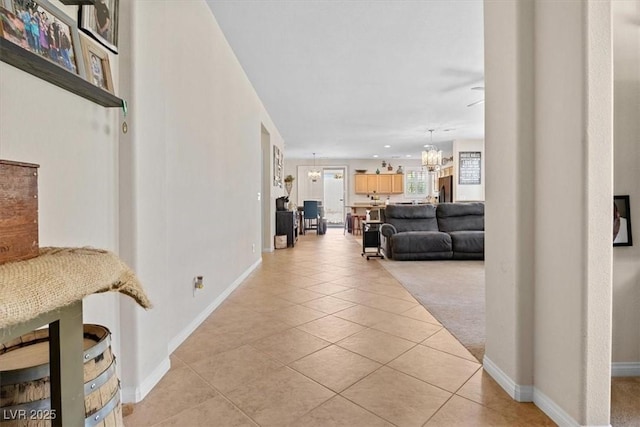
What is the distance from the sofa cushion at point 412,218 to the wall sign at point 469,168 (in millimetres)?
3207

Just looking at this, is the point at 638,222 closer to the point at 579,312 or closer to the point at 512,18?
the point at 579,312

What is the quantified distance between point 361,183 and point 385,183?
0.88m

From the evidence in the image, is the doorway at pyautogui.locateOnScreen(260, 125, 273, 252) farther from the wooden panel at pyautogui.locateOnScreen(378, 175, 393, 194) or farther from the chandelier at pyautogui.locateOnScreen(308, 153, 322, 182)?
the wooden panel at pyautogui.locateOnScreen(378, 175, 393, 194)

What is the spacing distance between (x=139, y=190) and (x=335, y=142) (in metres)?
7.47

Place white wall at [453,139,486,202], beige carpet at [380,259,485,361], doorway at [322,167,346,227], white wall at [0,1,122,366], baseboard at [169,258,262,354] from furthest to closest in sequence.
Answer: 1. doorway at [322,167,346,227]
2. white wall at [453,139,486,202]
3. beige carpet at [380,259,485,361]
4. baseboard at [169,258,262,354]
5. white wall at [0,1,122,366]

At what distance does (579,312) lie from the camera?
1268 millimetres

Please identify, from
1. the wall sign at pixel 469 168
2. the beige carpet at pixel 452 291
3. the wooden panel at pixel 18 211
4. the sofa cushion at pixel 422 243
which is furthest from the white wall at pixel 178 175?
the wall sign at pixel 469 168

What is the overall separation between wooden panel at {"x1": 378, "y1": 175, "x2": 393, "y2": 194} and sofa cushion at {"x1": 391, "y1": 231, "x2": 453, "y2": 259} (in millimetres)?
6453

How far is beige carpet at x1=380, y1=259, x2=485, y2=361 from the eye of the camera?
242 cm

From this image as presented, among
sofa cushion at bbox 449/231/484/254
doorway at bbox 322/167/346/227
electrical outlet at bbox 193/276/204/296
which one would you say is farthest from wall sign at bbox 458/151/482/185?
electrical outlet at bbox 193/276/204/296

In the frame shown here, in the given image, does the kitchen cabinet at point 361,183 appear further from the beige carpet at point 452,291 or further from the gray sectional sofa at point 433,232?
the beige carpet at point 452,291

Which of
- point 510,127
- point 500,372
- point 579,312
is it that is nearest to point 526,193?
point 510,127

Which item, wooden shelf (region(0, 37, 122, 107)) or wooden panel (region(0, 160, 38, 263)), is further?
wooden shelf (region(0, 37, 122, 107))

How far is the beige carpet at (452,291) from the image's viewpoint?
7.93 ft
